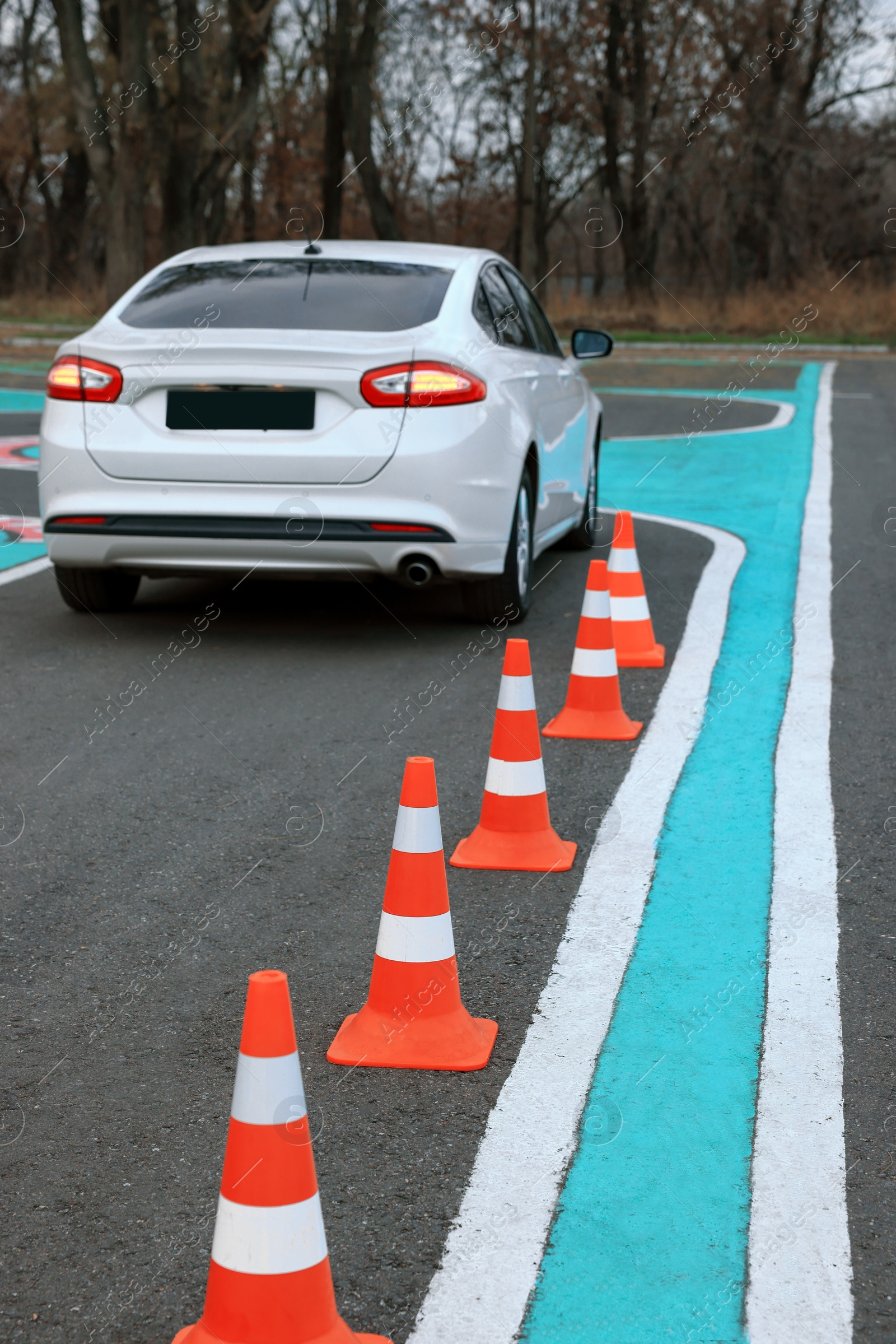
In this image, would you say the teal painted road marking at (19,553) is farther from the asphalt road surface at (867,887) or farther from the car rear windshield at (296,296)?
the asphalt road surface at (867,887)

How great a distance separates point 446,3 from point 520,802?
45924 mm

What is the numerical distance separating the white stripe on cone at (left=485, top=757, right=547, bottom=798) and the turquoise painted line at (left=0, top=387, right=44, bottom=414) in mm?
14044


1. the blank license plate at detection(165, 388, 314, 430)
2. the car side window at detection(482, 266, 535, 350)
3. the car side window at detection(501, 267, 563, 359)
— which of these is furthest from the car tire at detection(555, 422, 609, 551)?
the blank license plate at detection(165, 388, 314, 430)

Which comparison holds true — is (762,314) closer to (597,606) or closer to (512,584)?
(512,584)

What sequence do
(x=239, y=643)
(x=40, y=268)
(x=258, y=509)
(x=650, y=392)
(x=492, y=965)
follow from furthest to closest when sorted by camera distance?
(x=40, y=268)
(x=650, y=392)
(x=239, y=643)
(x=258, y=509)
(x=492, y=965)

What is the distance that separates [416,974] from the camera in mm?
3125

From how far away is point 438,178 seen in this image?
56.7 metres

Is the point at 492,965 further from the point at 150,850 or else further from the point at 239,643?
the point at 239,643

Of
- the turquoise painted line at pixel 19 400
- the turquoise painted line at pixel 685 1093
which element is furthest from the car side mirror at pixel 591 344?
the turquoise painted line at pixel 19 400

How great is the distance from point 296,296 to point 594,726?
8.10ft

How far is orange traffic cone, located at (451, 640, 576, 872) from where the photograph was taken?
4.16m

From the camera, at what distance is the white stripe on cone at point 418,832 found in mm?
3158

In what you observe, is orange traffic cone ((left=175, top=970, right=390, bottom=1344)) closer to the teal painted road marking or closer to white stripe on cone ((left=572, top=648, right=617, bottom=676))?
white stripe on cone ((left=572, top=648, right=617, bottom=676))

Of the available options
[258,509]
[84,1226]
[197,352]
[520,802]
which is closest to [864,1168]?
[84,1226]
